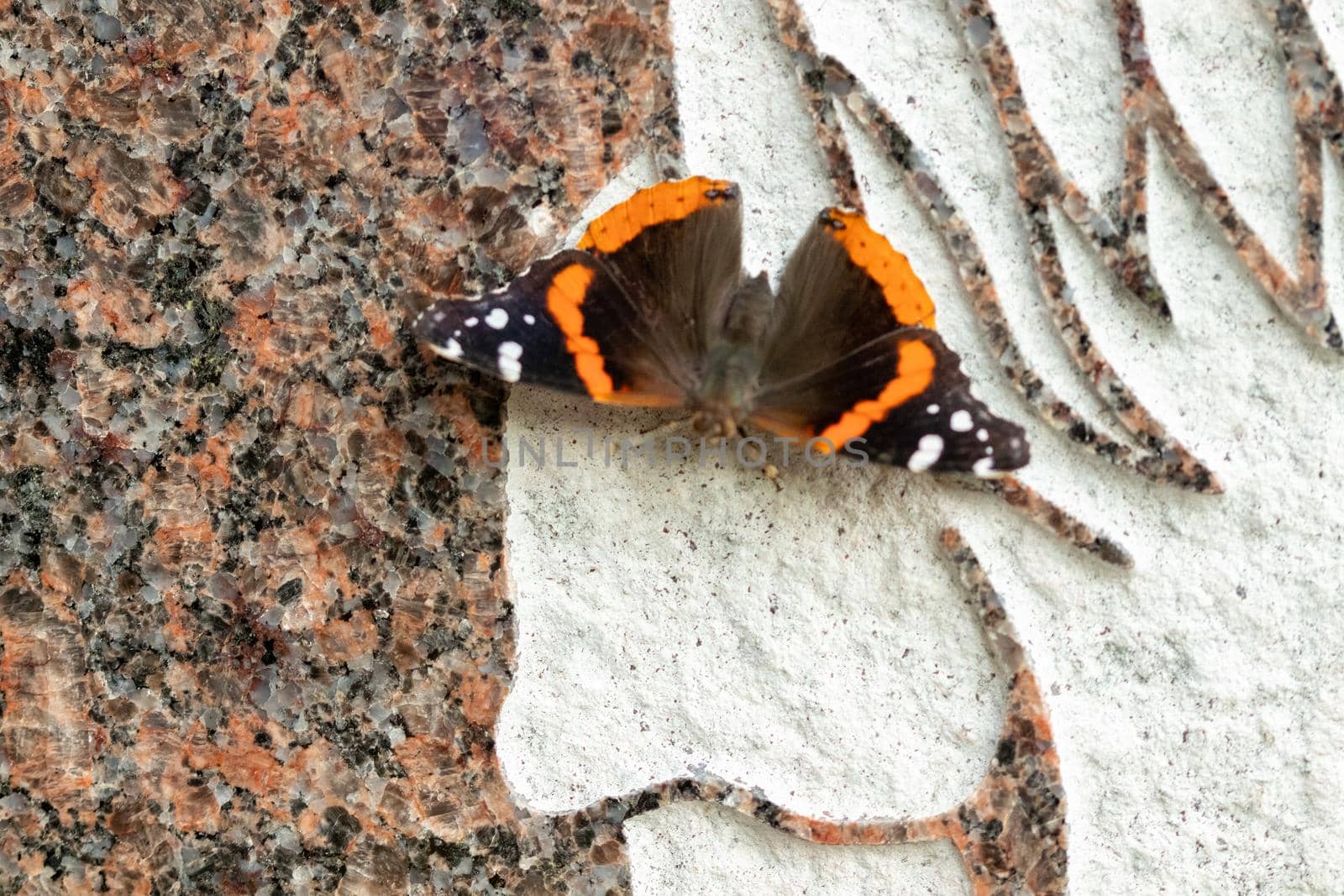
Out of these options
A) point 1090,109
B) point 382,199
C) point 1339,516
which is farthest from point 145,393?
point 1339,516

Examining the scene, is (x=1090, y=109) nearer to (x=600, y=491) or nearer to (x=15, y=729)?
(x=600, y=491)

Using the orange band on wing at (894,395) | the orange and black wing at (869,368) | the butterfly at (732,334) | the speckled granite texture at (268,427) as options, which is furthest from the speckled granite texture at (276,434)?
the orange band on wing at (894,395)

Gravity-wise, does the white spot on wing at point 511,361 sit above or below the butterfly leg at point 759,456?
above

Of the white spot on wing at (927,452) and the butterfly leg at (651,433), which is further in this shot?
the butterfly leg at (651,433)

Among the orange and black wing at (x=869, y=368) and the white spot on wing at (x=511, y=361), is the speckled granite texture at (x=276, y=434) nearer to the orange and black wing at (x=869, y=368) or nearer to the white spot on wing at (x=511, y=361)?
the white spot on wing at (x=511, y=361)

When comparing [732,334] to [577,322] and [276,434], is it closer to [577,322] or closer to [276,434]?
Result: [577,322]
